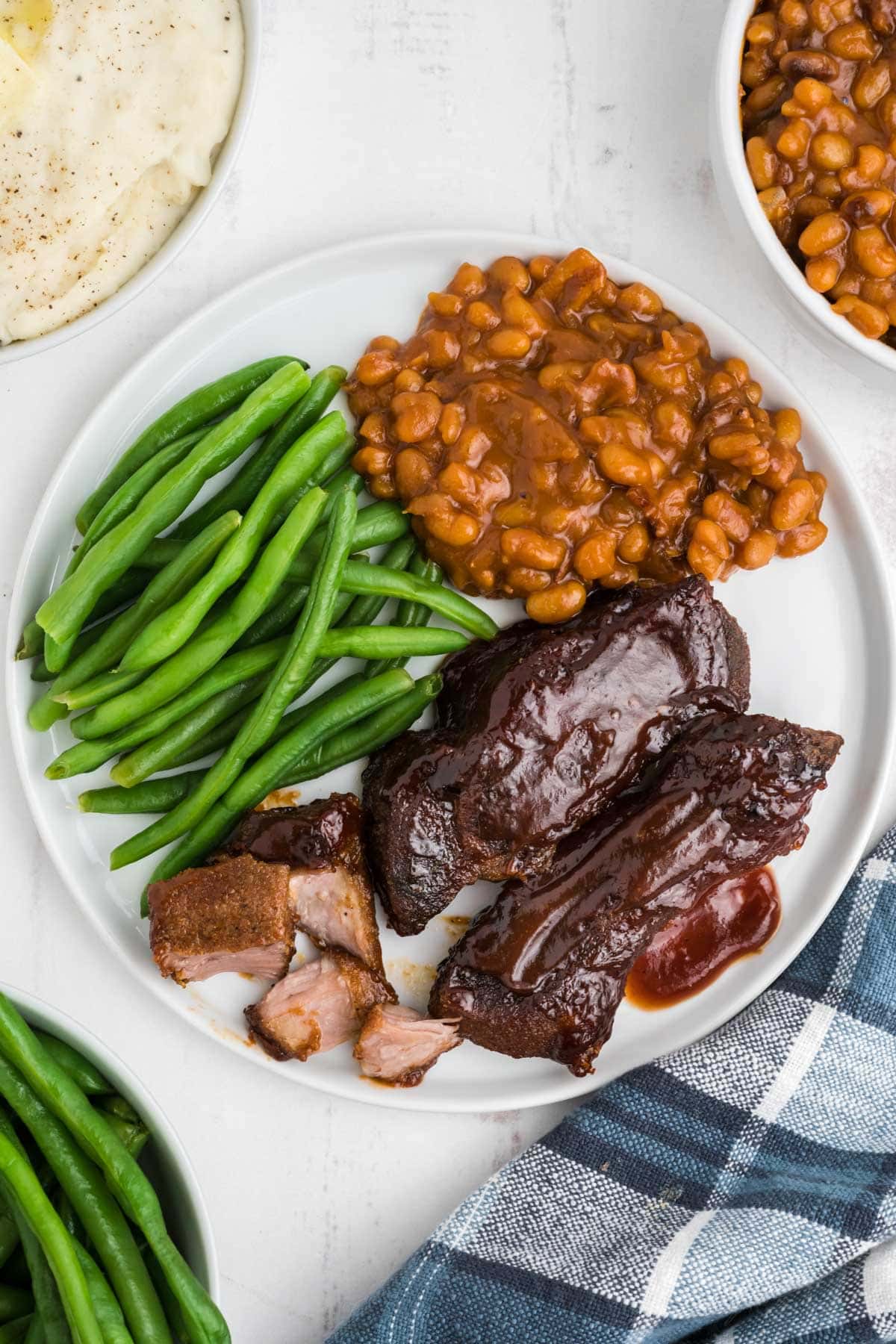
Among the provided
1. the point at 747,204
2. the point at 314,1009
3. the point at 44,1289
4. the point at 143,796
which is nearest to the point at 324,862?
the point at 314,1009

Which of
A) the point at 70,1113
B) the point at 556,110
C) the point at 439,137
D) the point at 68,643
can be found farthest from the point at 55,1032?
the point at 556,110

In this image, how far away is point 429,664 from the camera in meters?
4.16

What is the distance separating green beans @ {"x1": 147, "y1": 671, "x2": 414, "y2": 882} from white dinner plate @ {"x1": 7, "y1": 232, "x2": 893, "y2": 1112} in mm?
267

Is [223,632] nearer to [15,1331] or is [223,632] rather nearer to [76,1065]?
[76,1065]

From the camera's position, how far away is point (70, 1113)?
11.2 feet

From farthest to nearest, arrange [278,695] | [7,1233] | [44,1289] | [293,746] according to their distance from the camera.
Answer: [293,746] < [278,695] < [7,1233] < [44,1289]

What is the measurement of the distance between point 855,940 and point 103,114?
3.52 meters

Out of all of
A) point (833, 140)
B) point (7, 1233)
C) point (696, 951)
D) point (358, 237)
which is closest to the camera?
point (7, 1233)

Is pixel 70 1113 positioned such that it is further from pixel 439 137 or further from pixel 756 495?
pixel 439 137

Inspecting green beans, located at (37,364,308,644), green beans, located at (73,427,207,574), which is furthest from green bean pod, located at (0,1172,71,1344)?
green beans, located at (73,427,207,574)

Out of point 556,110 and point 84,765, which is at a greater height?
point 556,110

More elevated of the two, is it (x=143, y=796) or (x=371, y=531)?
(x=371, y=531)

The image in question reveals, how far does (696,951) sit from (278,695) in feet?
5.65

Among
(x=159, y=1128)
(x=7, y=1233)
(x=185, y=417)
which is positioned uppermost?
(x=185, y=417)
